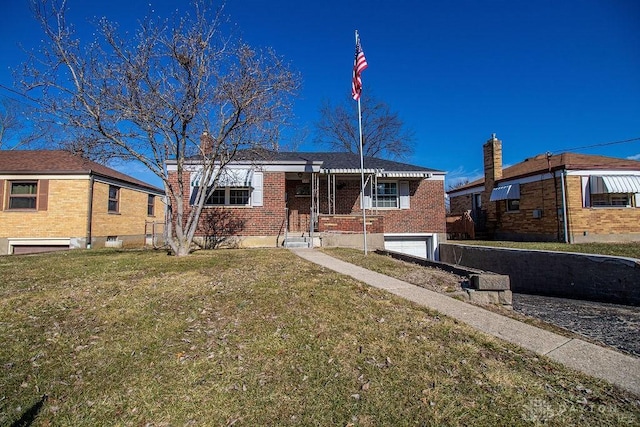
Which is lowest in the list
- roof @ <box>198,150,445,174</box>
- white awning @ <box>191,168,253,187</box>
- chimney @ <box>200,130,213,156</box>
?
white awning @ <box>191,168,253,187</box>

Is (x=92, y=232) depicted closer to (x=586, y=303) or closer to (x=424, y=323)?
(x=424, y=323)

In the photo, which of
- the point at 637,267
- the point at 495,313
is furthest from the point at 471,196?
the point at 495,313

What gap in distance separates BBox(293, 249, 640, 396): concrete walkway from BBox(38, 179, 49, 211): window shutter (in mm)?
17054

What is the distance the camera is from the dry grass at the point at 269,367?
7.84 feet

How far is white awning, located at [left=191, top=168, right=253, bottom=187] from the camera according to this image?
13.1m

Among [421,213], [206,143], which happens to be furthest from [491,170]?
[206,143]

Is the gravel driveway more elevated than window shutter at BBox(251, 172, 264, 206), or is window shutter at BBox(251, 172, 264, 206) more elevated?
window shutter at BBox(251, 172, 264, 206)

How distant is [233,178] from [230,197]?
1274 mm

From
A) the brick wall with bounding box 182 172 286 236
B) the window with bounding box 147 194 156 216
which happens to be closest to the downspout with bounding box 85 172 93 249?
the brick wall with bounding box 182 172 286 236

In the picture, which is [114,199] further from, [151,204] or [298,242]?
[298,242]

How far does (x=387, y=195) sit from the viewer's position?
637 inches

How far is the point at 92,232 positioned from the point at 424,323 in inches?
668

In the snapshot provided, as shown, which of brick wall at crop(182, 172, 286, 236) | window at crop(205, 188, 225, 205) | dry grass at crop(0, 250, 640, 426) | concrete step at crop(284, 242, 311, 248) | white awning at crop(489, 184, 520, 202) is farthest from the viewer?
white awning at crop(489, 184, 520, 202)

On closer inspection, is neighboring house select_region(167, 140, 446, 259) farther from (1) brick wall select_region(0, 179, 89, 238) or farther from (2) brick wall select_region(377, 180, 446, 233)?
(1) brick wall select_region(0, 179, 89, 238)
